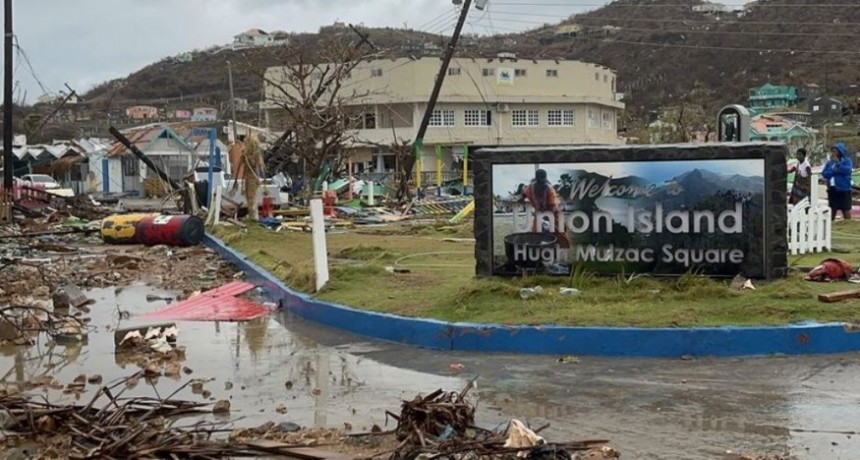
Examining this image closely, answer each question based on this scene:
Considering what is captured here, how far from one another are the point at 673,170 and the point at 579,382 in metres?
3.27

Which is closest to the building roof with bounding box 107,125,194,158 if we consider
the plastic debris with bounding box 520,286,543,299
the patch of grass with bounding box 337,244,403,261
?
the patch of grass with bounding box 337,244,403,261

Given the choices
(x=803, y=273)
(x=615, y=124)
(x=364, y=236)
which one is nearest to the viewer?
(x=803, y=273)

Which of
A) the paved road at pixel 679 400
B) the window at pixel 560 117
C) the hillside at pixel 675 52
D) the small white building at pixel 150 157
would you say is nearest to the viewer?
the paved road at pixel 679 400

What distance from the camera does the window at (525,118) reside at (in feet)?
257

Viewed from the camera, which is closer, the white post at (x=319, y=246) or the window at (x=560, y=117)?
the white post at (x=319, y=246)

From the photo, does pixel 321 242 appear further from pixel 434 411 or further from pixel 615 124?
pixel 615 124

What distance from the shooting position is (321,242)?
39.5 ft

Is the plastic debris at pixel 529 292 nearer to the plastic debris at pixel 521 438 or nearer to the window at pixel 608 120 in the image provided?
the plastic debris at pixel 521 438

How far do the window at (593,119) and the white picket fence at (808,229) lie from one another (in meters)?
68.3

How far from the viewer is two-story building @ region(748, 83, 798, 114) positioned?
108 m

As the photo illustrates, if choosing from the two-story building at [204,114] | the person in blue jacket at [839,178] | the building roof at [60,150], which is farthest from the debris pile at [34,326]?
the two-story building at [204,114]

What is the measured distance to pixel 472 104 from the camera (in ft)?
253

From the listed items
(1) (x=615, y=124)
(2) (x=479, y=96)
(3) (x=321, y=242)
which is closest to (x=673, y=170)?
(3) (x=321, y=242)

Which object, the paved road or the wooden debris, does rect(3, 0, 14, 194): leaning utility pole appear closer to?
the paved road
